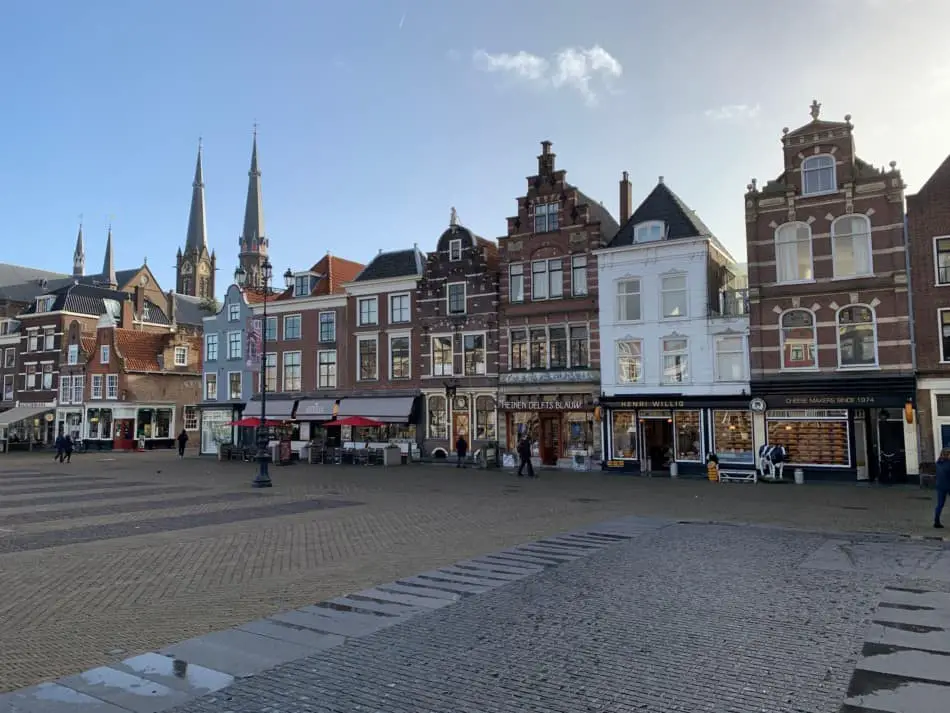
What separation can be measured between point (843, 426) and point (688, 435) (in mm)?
6165

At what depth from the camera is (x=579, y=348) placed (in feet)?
114

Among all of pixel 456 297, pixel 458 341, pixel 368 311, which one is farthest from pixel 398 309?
pixel 458 341

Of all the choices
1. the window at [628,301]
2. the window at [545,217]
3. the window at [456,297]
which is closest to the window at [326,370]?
the window at [456,297]

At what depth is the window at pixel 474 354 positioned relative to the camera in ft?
124

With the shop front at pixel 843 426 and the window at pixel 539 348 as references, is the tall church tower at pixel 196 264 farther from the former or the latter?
the shop front at pixel 843 426

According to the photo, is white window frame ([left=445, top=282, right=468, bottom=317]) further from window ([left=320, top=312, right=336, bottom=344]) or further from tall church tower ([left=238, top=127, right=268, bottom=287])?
tall church tower ([left=238, top=127, right=268, bottom=287])

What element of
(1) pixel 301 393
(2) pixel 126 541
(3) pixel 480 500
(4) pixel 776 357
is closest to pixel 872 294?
(4) pixel 776 357

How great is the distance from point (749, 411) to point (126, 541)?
24.3 m

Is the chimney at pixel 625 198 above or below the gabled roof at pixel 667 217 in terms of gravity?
above

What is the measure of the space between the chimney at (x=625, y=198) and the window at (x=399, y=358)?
45.6 ft

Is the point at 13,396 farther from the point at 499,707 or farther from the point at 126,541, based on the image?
the point at 499,707

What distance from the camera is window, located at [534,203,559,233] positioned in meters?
35.8

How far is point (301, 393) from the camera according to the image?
44.4 m

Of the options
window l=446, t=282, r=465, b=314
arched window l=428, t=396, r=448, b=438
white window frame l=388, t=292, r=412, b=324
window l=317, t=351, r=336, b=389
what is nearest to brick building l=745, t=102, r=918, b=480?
window l=446, t=282, r=465, b=314
